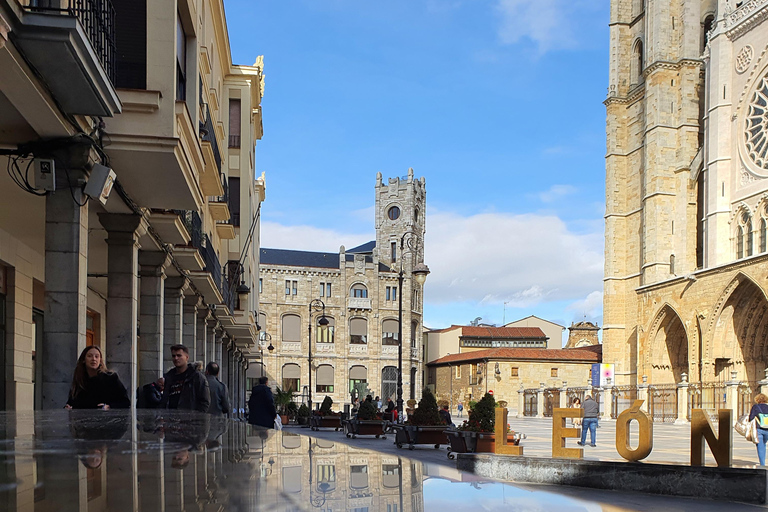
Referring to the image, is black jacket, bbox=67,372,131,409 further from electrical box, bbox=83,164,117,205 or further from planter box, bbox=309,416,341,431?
planter box, bbox=309,416,341,431

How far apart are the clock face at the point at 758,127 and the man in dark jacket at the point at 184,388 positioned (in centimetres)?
4258

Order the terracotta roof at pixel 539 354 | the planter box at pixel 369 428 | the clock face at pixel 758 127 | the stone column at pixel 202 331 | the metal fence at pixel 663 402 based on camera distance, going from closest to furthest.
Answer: the stone column at pixel 202 331 < the planter box at pixel 369 428 < the clock face at pixel 758 127 < the metal fence at pixel 663 402 < the terracotta roof at pixel 539 354

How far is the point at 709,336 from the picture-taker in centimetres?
4550

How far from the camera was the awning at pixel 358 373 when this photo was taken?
81.6 metres

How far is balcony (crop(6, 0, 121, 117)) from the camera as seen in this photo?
7.23 meters

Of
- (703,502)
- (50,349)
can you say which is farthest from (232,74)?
(703,502)

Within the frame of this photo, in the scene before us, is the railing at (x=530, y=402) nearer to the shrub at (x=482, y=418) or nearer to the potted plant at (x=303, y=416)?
the potted plant at (x=303, y=416)

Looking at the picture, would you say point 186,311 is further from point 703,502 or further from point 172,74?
point 703,502

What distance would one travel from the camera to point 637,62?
192 ft

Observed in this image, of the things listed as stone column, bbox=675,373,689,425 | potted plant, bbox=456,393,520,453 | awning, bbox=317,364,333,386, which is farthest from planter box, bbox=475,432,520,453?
awning, bbox=317,364,333,386

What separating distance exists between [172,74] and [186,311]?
12092mm

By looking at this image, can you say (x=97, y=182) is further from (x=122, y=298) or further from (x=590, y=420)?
(x=590, y=420)

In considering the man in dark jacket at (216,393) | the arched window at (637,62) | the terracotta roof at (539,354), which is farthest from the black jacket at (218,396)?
the terracotta roof at (539,354)

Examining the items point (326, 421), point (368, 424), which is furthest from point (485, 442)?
point (326, 421)
